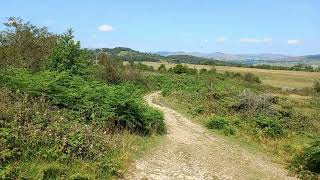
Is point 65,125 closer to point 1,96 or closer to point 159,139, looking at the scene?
point 1,96

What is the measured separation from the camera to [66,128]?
10.5 metres

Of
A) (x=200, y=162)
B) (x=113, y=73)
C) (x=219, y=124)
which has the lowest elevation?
(x=219, y=124)

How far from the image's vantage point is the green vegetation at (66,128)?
28.8ft

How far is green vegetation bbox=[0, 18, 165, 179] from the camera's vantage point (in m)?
8.78

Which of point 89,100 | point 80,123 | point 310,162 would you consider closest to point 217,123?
point 310,162

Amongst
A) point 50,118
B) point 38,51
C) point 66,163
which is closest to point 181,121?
A: point 38,51

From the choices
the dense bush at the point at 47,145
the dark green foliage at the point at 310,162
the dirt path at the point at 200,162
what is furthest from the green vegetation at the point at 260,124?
the dense bush at the point at 47,145

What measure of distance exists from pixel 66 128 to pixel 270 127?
12.0 m

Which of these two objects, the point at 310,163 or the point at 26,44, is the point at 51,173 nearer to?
the point at 310,163

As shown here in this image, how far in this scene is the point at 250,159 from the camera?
13.9 meters

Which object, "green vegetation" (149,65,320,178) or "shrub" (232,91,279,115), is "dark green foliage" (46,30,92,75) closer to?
"green vegetation" (149,65,320,178)

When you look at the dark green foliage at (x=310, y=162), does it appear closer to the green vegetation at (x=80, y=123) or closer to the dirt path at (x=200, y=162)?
the green vegetation at (x=80, y=123)

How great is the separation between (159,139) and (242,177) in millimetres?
4464

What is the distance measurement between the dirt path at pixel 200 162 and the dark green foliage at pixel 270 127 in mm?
3401
